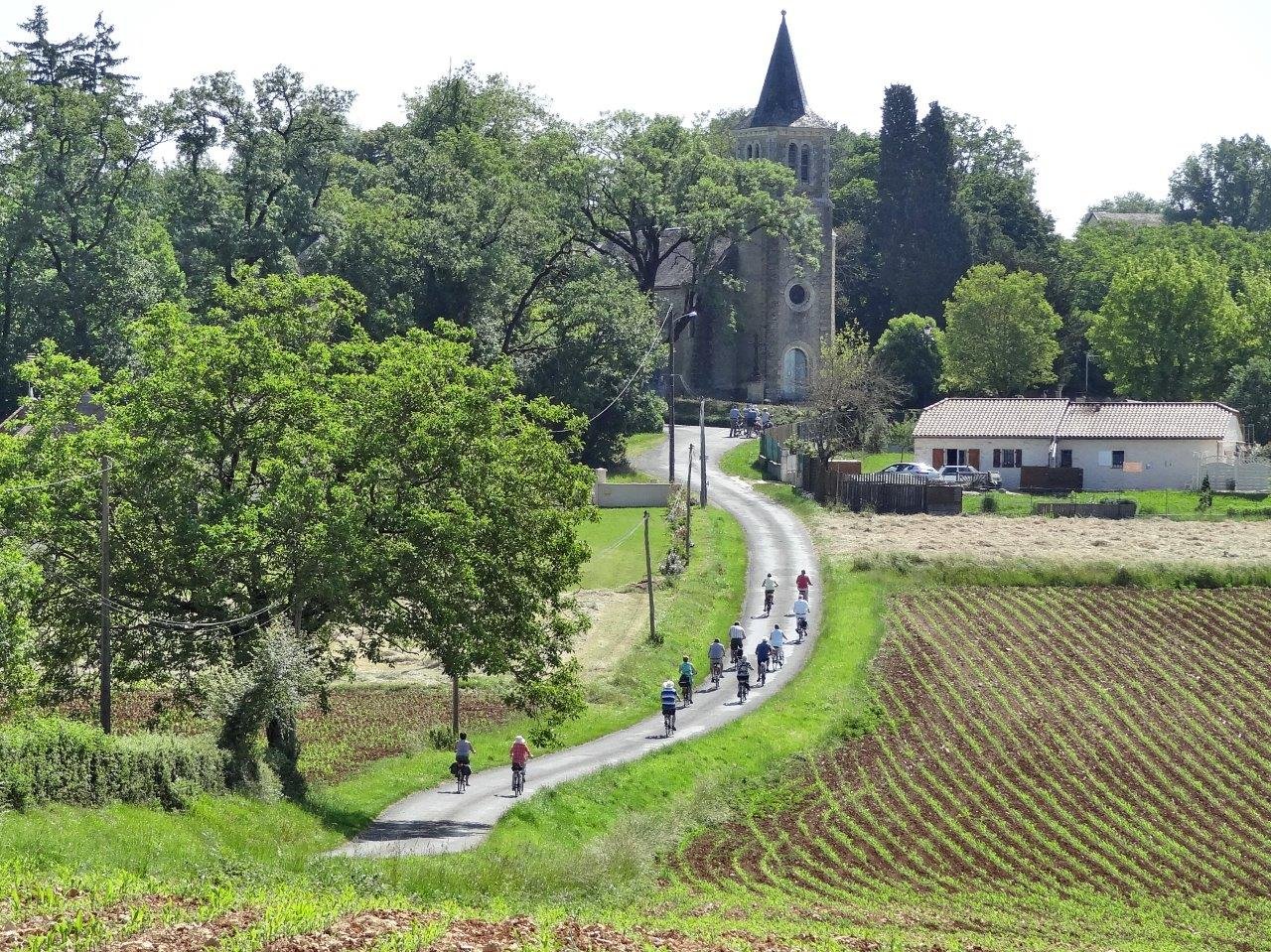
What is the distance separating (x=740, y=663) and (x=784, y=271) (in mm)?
65381

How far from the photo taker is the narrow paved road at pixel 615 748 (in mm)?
30928

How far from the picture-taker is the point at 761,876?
31.4 metres

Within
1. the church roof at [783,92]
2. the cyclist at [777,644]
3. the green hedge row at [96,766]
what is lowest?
the cyclist at [777,644]

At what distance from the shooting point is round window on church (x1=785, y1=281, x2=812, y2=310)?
354 ft

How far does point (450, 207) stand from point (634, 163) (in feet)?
49.9

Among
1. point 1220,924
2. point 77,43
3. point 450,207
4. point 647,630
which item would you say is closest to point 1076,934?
point 1220,924

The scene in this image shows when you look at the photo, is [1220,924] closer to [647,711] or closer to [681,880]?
[681,880]

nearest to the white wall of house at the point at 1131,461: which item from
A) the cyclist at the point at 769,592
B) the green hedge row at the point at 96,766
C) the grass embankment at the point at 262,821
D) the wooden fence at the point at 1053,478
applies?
the wooden fence at the point at 1053,478

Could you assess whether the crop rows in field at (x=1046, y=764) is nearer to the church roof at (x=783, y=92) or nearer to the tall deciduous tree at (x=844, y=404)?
the tall deciduous tree at (x=844, y=404)

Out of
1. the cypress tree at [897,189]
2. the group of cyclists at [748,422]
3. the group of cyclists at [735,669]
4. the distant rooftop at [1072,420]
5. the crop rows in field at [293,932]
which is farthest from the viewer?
the cypress tree at [897,189]

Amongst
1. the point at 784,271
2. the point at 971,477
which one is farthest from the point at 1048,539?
the point at 784,271

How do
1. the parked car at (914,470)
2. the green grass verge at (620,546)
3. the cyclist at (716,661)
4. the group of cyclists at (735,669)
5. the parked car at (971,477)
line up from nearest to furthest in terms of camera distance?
1. the group of cyclists at (735,669)
2. the cyclist at (716,661)
3. the green grass verge at (620,546)
4. the parked car at (914,470)
5. the parked car at (971,477)

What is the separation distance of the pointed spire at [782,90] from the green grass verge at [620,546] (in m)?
42.5

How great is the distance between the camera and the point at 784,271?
108062mm
